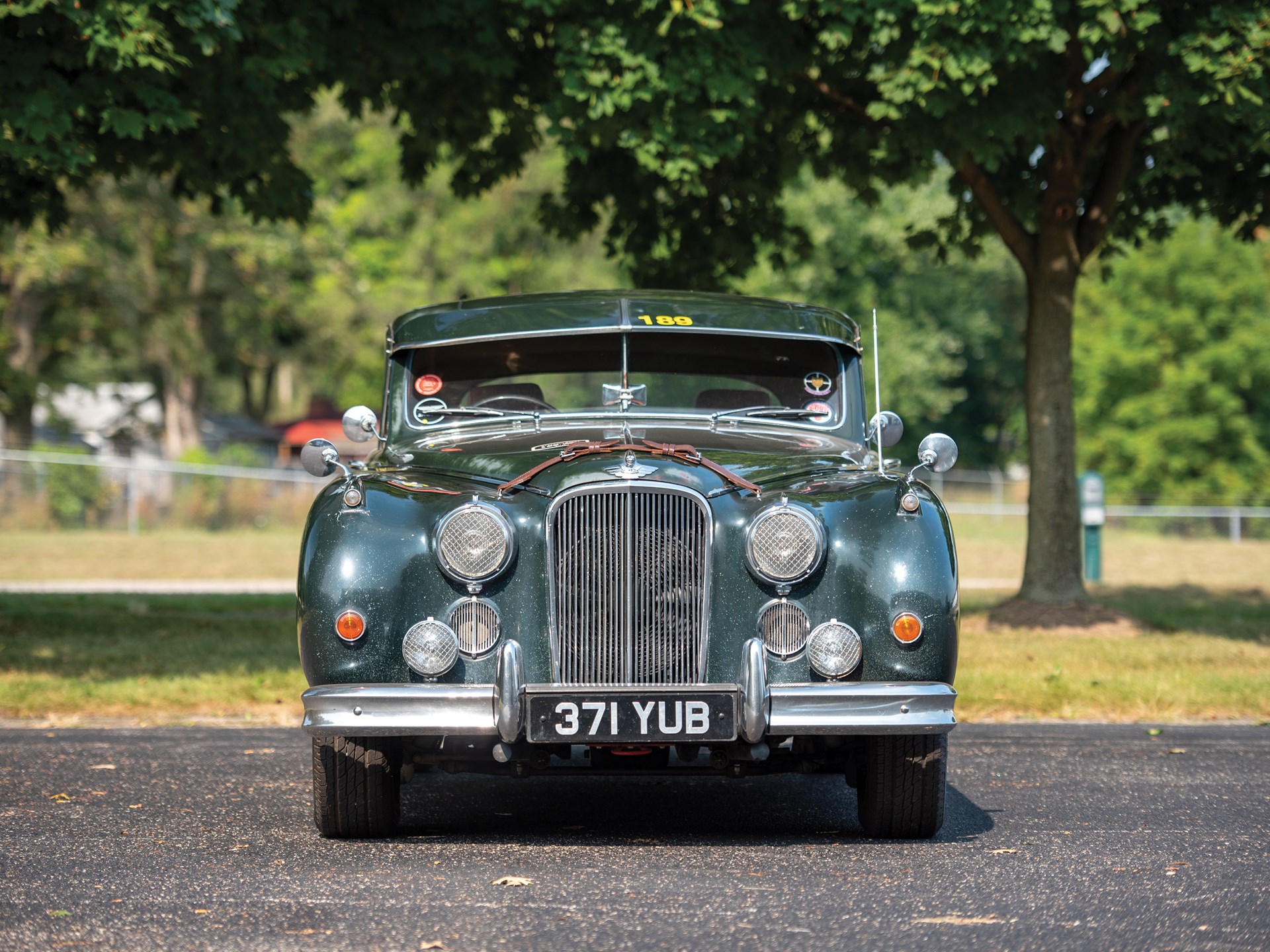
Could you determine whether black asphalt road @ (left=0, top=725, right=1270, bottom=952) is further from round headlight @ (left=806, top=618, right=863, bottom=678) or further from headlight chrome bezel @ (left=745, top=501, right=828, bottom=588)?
headlight chrome bezel @ (left=745, top=501, right=828, bottom=588)

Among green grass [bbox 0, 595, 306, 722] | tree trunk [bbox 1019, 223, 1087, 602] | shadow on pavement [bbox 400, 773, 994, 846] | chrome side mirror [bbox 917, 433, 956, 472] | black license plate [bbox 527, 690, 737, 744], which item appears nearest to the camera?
black license plate [bbox 527, 690, 737, 744]

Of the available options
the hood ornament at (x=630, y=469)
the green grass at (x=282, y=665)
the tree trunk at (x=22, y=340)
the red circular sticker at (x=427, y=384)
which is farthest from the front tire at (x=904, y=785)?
the tree trunk at (x=22, y=340)

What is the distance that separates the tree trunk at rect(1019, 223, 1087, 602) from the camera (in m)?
12.9

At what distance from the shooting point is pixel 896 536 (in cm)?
507

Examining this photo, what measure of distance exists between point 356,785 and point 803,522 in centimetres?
173

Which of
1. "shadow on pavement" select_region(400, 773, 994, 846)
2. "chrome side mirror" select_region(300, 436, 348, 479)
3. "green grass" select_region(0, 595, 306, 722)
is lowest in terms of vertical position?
"shadow on pavement" select_region(400, 773, 994, 846)

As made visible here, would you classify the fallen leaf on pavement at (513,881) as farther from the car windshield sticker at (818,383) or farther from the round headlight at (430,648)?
the car windshield sticker at (818,383)

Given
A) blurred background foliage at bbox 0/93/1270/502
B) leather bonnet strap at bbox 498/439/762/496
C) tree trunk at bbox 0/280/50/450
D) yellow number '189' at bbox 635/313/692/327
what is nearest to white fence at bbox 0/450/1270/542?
blurred background foliage at bbox 0/93/1270/502

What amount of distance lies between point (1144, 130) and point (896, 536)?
8800 millimetres

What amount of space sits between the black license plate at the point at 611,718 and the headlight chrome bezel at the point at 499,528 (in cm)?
43

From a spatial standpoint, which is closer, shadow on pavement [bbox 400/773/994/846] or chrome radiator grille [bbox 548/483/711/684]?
chrome radiator grille [bbox 548/483/711/684]

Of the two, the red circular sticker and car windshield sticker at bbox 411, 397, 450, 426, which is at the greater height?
the red circular sticker

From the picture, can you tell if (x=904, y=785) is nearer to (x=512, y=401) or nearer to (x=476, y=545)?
(x=476, y=545)

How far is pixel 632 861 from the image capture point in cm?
497
